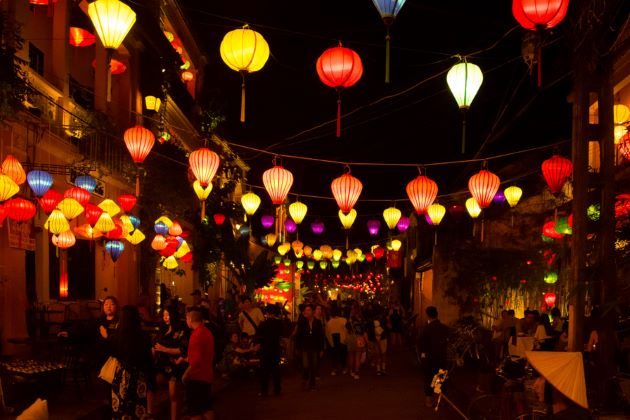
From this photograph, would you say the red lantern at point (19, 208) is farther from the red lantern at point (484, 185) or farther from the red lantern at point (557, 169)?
the red lantern at point (557, 169)

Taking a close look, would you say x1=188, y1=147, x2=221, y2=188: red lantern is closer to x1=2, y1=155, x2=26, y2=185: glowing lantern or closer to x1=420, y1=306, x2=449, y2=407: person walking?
x1=2, y1=155, x2=26, y2=185: glowing lantern

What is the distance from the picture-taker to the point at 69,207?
47.8ft

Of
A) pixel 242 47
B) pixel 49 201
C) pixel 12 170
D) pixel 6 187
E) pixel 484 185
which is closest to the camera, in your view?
pixel 242 47

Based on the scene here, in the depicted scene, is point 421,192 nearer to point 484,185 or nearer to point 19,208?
point 484,185

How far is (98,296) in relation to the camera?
21.2 m

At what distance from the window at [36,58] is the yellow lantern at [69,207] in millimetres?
4213

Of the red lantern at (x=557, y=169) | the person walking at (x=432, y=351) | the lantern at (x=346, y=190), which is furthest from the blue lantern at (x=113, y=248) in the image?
the red lantern at (x=557, y=169)

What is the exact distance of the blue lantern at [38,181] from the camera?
44.2 feet

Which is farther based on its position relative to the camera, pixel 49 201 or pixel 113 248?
pixel 113 248

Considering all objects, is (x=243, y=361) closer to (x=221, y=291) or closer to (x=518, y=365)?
(x=518, y=365)

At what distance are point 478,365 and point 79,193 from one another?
494 inches

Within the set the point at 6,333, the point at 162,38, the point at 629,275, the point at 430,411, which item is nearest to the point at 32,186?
the point at 6,333

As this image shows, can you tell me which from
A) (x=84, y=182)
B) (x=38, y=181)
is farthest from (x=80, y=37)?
(x=38, y=181)

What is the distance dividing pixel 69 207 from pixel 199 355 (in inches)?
252
